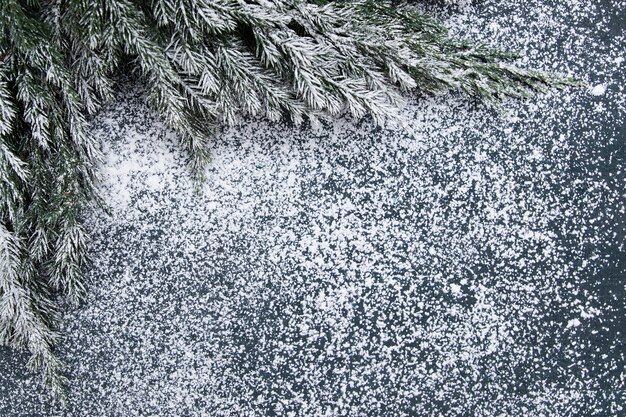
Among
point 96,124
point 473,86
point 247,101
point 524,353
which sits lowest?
point 524,353

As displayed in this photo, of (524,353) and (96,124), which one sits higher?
(96,124)

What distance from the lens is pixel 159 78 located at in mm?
1154

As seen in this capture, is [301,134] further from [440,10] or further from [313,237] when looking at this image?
[440,10]

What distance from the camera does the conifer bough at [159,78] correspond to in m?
1.14

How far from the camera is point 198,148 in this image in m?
1.21

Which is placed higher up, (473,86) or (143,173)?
(473,86)

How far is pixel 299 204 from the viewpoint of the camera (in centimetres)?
125

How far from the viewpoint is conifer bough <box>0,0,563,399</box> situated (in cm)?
114

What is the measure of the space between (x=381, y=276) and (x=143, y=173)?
52 cm

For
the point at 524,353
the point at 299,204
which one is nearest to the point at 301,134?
the point at 299,204

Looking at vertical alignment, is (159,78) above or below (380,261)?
above

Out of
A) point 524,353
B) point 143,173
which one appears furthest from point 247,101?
point 524,353

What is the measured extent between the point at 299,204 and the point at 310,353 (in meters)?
0.29

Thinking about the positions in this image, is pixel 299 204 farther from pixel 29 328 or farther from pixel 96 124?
pixel 29 328
